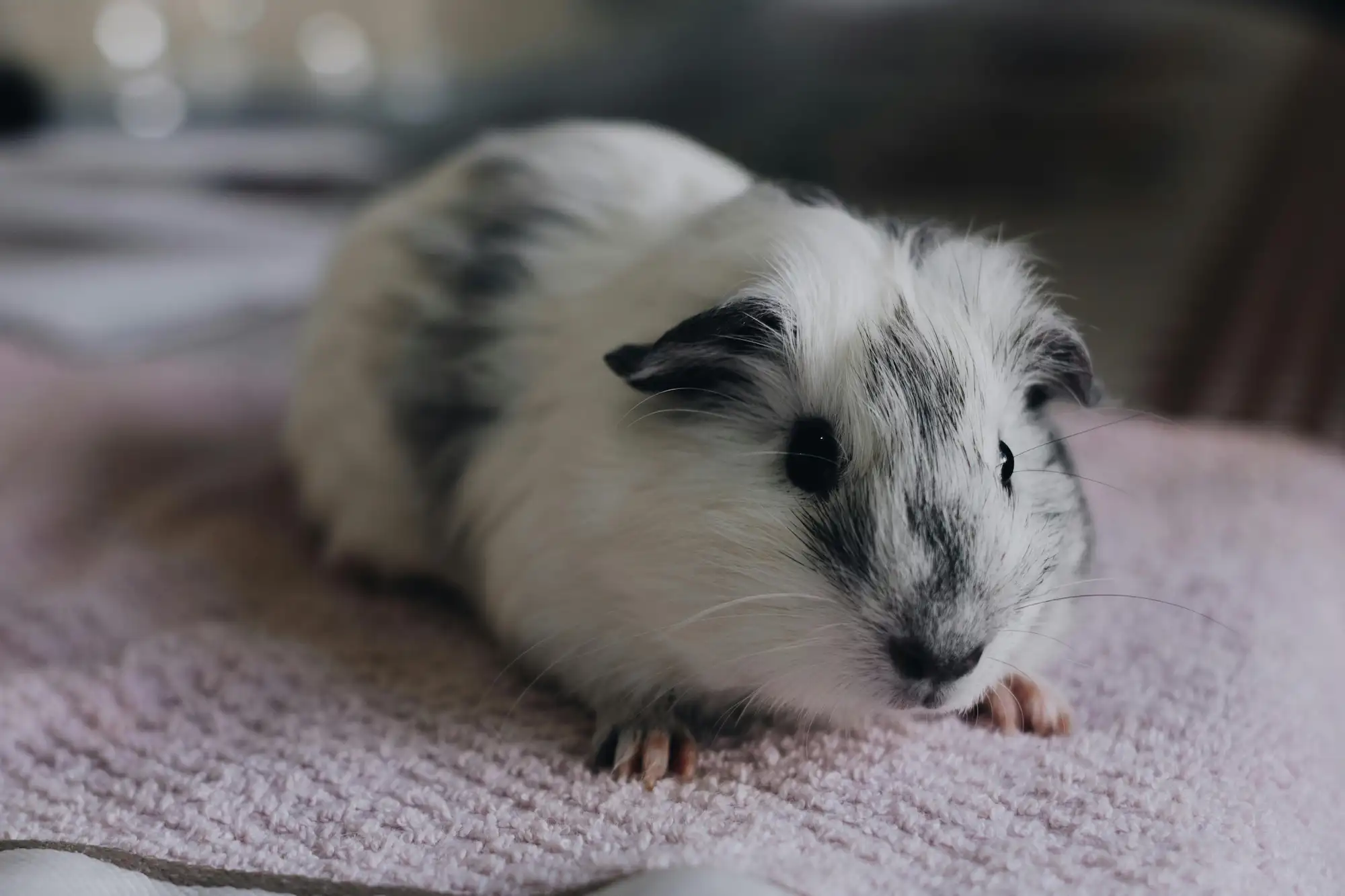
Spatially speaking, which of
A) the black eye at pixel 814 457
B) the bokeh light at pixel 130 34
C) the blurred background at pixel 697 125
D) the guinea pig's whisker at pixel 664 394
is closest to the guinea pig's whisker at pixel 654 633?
the black eye at pixel 814 457

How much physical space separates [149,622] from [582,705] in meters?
0.66

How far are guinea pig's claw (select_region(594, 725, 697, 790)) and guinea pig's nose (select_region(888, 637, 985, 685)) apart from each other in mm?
276

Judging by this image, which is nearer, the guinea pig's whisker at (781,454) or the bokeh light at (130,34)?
the guinea pig's whisker at (781,454)

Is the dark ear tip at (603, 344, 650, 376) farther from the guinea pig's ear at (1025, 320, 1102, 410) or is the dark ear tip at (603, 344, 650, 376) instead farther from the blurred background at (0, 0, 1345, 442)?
the blurred background at (0, 0, 1345, 442)

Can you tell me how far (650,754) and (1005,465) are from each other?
0.46 meters

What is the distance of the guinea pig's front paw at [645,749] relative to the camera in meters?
1.17

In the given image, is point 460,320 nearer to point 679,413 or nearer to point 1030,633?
point 679,413

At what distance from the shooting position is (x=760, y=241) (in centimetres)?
121

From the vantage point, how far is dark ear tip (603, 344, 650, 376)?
113 cm

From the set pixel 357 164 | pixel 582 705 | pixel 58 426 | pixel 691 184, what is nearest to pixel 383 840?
pixel 582 705

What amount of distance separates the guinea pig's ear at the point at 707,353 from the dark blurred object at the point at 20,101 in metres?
3.75

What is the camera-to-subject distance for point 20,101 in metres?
4.03

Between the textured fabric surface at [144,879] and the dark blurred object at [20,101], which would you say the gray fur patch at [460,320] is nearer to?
the textured fabric surface at [144,879]

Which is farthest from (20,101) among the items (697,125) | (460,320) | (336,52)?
(460,320)
